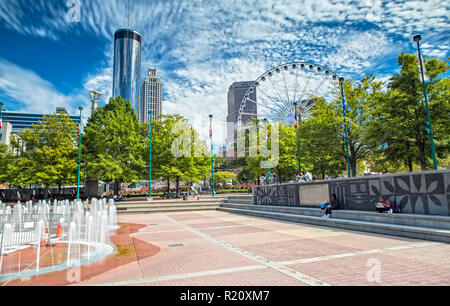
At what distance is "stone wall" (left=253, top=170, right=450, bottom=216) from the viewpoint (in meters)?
10.3

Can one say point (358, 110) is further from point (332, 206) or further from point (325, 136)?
point (332, 206)

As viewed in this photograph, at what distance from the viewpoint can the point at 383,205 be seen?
1167 centimetres

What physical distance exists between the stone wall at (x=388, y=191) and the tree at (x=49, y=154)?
26.9m

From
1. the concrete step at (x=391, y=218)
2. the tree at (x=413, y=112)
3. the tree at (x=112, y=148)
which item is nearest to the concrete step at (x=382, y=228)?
the concrete step at (x=391, y=218)

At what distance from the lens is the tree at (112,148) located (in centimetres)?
3136

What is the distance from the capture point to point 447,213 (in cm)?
989

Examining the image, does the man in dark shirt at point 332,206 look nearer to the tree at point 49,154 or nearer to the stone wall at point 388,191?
the stone wall at point 388,191

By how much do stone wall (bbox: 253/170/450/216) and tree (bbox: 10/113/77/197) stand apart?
26932 millimetres

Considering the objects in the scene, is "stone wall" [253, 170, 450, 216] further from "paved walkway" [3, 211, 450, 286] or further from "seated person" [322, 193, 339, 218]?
"paved walkway" [3, 211, 450, 286]

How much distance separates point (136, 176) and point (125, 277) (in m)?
28.6

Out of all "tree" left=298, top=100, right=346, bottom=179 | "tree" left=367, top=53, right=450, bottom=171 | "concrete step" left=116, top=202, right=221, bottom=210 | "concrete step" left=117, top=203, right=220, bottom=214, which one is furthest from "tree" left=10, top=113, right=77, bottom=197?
"tree" left=367, top=53, right=450, bottom=171
